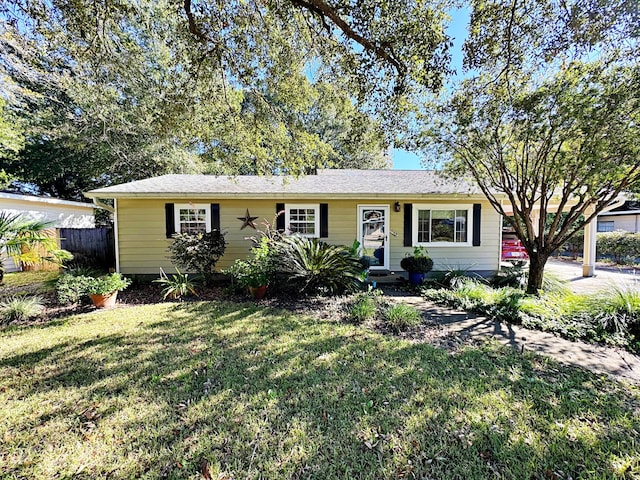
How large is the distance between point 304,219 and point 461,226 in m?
4.72

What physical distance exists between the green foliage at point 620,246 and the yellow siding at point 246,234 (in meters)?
8.68

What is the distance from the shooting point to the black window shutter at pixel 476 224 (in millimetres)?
8188

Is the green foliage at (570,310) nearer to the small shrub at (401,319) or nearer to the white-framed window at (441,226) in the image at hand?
the small shrub at (401,319)

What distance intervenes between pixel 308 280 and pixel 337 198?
2.82 metres

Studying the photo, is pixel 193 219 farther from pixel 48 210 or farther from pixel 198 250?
pixel 48 210

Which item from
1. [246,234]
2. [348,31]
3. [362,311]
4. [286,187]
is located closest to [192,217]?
[246,234]

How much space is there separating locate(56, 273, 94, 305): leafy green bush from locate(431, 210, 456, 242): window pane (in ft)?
28.2


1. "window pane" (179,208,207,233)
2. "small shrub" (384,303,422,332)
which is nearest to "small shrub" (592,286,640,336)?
"small shrub" (384,303,422,332)

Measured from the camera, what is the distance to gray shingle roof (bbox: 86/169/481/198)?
7242 millimetres

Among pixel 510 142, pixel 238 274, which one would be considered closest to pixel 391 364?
pixel 238 274

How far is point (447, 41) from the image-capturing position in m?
4.00

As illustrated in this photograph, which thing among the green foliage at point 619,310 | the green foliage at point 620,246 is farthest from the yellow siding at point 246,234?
the green foliage at point 620,246

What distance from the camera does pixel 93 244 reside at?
8766 millimetres

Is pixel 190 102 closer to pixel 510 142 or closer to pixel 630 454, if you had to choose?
pixel 510 142
